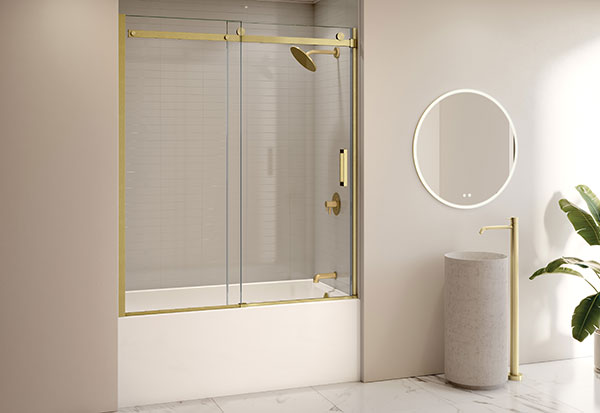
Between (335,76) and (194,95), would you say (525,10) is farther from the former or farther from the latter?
(194,95)

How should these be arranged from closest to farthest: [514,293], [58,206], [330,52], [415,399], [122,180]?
1. [58,206]
2. [122,180]
3. [415,399]
4. [330,52]
5. [514,293]

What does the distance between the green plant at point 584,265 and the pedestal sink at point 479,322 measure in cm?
49

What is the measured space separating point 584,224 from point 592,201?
0.16 meters

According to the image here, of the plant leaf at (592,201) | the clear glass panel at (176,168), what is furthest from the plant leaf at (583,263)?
the clear glass panel at (176,168)

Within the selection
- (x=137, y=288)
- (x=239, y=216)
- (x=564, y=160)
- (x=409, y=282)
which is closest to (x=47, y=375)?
(x=137, y=288)

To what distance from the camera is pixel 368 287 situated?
3713mm

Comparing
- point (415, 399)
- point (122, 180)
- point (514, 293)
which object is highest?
point (122, 180)

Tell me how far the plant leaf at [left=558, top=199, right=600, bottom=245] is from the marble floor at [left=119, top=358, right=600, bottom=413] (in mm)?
790

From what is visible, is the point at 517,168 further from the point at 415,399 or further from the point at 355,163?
the point at 415,399

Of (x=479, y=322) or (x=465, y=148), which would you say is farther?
(x=465, y=148)

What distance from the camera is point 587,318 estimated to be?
390 centimetres

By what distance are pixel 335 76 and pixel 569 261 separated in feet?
5.63

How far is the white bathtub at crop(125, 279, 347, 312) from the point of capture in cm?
339

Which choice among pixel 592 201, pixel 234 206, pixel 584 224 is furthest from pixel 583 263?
pixel 234 206
